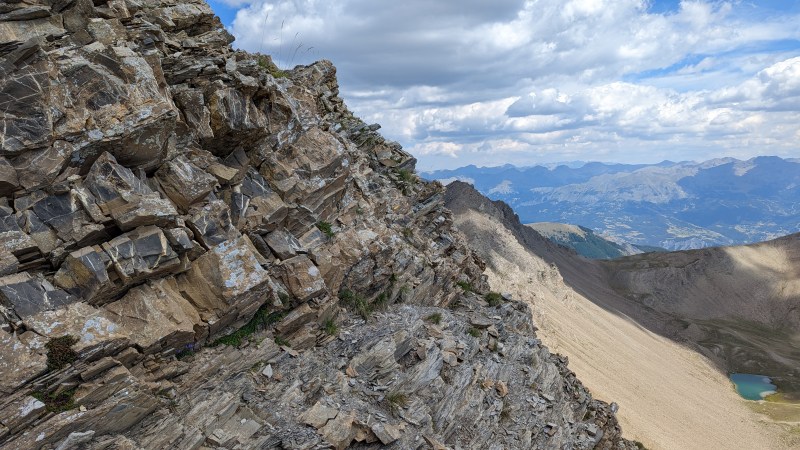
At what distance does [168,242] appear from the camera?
1599cm

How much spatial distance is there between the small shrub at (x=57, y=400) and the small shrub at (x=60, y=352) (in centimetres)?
65

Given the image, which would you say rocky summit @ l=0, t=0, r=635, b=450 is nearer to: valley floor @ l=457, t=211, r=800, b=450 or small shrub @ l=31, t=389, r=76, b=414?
small shrub @ l=31, t=389, r=76, b=414

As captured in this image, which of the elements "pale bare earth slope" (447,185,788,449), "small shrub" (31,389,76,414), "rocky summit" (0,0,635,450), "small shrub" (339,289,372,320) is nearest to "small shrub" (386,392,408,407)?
"rocky summit" (0,0,635,450)

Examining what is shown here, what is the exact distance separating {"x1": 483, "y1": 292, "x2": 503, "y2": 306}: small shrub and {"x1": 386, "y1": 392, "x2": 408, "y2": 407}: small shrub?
15.9m

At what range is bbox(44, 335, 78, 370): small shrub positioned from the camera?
41.5 feet

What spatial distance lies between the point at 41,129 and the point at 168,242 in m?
4.72

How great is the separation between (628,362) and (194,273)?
249 ft

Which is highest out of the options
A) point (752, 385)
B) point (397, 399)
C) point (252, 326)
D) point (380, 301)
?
point (252, 326)

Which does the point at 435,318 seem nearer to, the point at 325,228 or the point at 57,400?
the point at 325,228

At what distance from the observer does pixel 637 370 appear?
75250 mm

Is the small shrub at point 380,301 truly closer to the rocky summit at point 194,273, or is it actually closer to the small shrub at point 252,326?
the rocky summit at point 194,273

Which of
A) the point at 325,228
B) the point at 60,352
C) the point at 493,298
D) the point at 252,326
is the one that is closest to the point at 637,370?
the point at 493,298

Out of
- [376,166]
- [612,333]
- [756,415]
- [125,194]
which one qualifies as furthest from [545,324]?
[125,194]

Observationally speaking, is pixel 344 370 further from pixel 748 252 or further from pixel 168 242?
pixel 748 252
